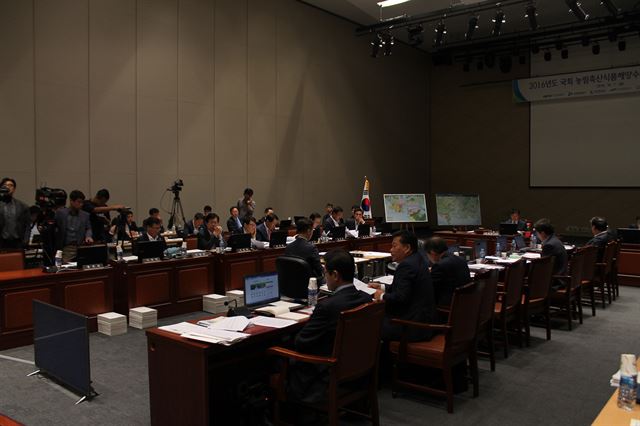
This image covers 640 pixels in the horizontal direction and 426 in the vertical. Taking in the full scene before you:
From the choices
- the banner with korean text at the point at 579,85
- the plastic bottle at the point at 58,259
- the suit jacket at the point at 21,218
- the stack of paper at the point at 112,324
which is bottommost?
the stack of paper at the point at 112,324

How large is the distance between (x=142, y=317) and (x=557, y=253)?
4781mm

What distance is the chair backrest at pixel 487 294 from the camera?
4148mm

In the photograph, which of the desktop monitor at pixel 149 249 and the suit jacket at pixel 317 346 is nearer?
the suit jacket at pixel 317 346

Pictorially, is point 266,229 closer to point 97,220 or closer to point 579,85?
point 97,220

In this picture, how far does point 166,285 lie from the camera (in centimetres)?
645

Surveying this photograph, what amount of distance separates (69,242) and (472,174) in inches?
521

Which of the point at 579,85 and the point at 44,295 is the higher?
the point at 579,85

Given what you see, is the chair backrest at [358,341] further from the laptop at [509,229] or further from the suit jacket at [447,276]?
the laptop at [509,229]

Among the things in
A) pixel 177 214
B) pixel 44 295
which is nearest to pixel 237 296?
pixel 44 295

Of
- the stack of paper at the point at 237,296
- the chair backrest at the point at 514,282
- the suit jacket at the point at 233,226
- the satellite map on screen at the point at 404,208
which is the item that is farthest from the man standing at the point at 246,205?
the chair backrest at the point at 514,282

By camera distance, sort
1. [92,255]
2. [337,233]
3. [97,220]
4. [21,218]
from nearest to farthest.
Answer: [92,255] → [21,218] → [97,220] → [337,233]

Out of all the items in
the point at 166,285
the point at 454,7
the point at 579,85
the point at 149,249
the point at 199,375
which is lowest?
the point at 166,285

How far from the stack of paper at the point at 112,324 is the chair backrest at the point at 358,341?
3.49m

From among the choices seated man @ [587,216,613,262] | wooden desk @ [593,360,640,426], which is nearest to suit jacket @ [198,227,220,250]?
seated man @ [587,216,613,262]
